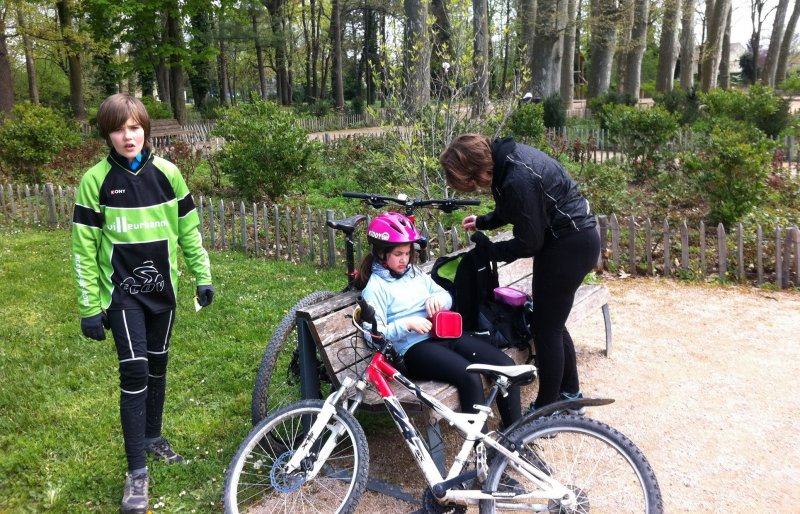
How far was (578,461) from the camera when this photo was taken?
2752 mm

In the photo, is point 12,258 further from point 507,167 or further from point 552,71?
point 552,71

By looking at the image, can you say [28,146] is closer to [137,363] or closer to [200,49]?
[137,363]

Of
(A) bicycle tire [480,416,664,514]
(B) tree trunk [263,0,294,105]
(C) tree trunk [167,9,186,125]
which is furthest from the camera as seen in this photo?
(B) tree trunk [263,0,294,105]

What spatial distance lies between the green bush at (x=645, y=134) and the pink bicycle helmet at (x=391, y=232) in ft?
28.6

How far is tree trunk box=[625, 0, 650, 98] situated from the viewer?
2507 centimetres

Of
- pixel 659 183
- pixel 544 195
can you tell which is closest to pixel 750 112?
pixel 659 183

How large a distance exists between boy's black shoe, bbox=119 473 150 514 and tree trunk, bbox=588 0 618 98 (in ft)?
68.3

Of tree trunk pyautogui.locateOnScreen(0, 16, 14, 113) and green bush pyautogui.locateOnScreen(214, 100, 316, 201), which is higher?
tree trunk pyautogui.locateOnScreen(0, 16, 14, 113)

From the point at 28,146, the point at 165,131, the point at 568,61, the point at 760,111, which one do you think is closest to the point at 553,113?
the point at 760,111

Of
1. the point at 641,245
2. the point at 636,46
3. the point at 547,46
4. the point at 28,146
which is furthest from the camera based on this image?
the point at 636,46

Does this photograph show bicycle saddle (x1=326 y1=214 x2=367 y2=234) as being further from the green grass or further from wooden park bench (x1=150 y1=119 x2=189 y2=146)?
wooden park bench (x1=150 y1=119 x2=189 y2=146)

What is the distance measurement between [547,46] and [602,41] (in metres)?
4.28

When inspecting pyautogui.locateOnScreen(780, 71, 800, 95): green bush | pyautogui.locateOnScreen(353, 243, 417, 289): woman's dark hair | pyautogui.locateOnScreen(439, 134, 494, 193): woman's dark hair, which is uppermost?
pyautogui.locateOnScreen(780, 71, 800, 95): green bush

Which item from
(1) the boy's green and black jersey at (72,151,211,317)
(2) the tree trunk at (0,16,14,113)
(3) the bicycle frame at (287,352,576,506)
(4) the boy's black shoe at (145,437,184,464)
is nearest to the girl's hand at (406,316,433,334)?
(3) the bicycle frame at (287,352,576,506)
